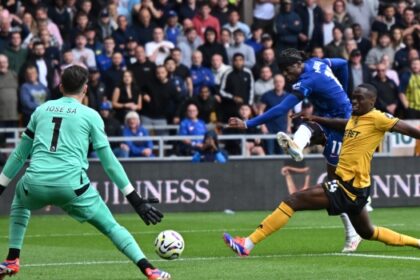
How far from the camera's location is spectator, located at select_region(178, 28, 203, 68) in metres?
25.5

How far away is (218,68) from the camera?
2509 cm

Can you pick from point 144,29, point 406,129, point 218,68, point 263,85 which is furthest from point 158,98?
point 406,129

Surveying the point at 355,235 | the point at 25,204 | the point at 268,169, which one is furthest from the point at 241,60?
the point at 25,204

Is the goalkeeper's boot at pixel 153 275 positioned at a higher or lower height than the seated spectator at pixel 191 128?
higher

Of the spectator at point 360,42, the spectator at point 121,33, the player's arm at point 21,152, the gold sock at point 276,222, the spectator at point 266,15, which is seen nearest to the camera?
the player's arm at point 21,152

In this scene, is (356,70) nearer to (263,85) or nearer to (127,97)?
(263,85)

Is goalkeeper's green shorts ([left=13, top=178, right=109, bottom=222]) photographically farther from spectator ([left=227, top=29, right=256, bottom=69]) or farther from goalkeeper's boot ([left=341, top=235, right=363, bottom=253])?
spectator ([left=227, top=29, right=256, bottom=69])

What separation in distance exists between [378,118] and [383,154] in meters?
11.9

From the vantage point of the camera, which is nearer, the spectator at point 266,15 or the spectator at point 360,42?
the spectator at point 360,42

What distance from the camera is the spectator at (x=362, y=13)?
27.9m

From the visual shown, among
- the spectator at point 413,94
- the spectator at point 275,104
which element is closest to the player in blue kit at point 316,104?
the spectator at point 275,104

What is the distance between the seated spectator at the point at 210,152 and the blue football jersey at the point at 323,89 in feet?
26.8

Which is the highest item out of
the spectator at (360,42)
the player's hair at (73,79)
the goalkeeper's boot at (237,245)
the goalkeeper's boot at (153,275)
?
the player's hair at (73,79)

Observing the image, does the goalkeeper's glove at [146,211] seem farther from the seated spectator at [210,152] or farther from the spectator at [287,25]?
the spectator at [287,25]
